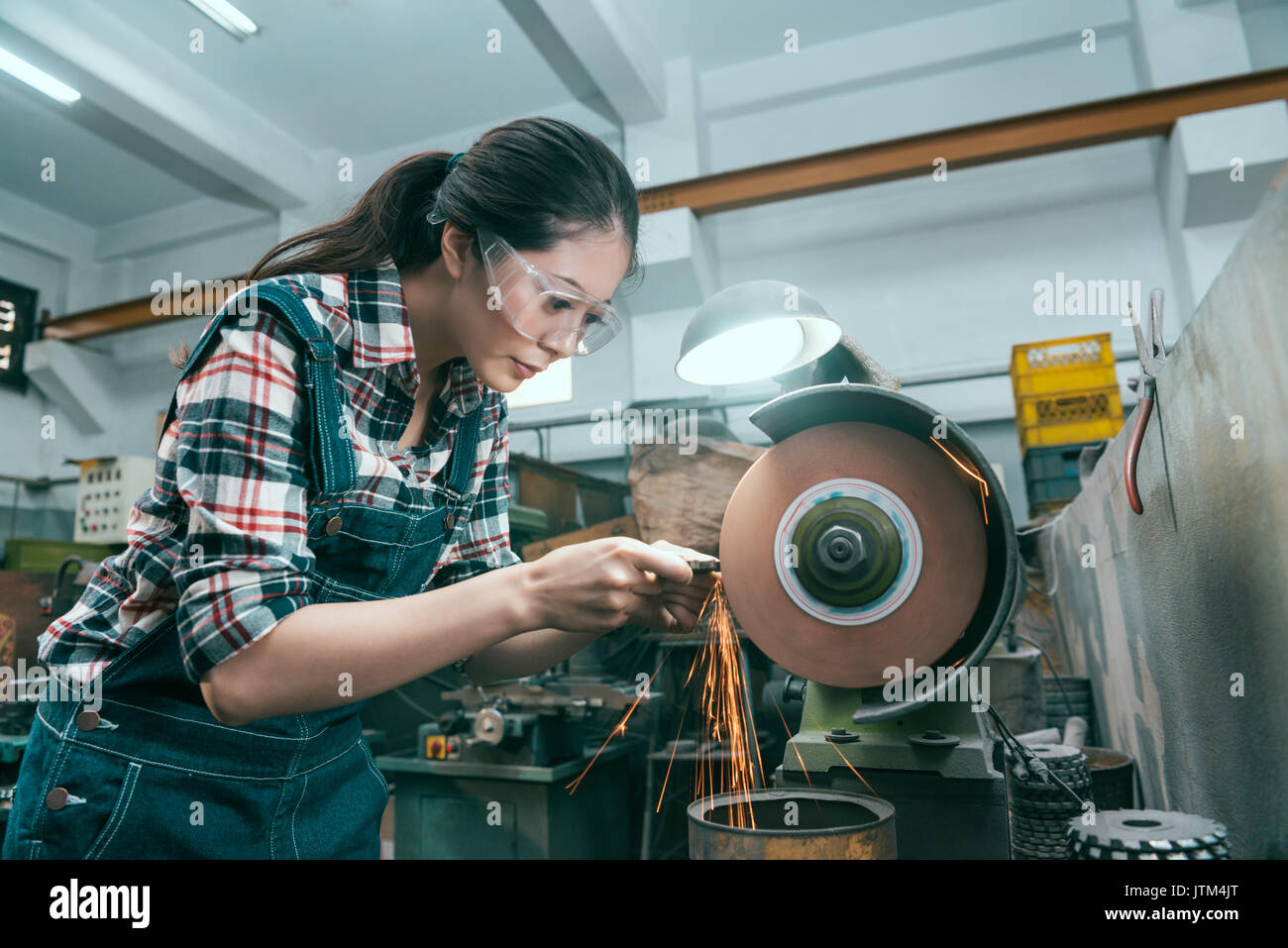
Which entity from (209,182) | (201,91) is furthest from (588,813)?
(209,182)

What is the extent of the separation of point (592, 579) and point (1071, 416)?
385 centimetres

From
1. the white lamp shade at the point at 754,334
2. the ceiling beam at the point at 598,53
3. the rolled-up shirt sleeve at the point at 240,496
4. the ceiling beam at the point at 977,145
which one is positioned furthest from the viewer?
the ceiling beam at the point at 598,53

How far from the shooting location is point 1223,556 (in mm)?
995

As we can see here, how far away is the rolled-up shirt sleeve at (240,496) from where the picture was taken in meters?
0.77

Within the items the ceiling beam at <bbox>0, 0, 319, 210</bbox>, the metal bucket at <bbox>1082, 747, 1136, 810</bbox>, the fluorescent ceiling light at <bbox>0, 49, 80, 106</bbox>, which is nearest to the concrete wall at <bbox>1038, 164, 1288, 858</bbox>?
the metal bucket at <bbox>1082, 747, 1136, 810</bbox>

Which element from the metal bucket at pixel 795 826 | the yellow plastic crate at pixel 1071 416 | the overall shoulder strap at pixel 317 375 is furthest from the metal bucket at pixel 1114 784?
the yellow plastic crate at pixel 1071 416

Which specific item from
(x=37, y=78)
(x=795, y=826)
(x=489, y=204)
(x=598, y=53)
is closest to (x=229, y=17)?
(x=37, y=78)

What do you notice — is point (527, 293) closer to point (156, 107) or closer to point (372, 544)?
point (372, 544)

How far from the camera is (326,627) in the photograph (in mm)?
813

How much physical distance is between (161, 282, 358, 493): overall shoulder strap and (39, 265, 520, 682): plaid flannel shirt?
12 millimetres

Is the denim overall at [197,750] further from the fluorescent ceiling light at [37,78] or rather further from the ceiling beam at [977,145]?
the fluorescent ceiling light at [37,78]
